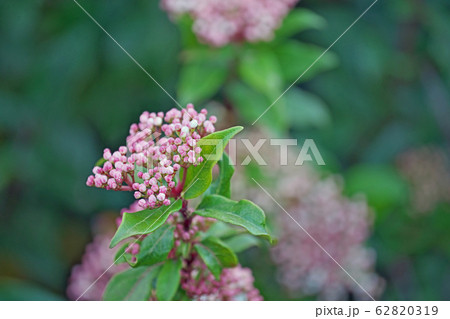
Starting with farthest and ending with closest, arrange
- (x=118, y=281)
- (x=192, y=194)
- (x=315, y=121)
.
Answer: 1. (x=315, y=121)
2. (x=118, y=281)
3. (x=192, y=194)

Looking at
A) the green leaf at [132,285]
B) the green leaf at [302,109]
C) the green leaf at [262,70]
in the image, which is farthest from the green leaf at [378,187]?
the green leaf at [132,285]

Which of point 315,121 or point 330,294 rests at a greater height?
point 315,121

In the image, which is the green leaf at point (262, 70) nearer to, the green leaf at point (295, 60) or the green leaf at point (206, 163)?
the green leaf at point (295, 60)

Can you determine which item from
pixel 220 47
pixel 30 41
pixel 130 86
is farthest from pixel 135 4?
pixel 220 47

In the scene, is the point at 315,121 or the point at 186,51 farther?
the point at 315,121

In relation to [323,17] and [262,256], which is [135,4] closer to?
Answer: [323,17]

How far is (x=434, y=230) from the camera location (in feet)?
8.63

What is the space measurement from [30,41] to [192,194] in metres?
2.01

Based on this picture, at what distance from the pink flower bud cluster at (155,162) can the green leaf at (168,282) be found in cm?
15

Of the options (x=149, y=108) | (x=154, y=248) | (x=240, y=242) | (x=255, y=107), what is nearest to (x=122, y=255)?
(x=154, y=248)

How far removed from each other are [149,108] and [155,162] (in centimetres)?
169

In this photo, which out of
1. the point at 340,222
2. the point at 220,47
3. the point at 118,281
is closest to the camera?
the point at 118,281

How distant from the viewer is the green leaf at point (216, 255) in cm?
106

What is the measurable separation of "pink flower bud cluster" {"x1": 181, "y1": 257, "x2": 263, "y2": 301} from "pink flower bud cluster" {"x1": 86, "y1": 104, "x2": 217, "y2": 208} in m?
0.19
